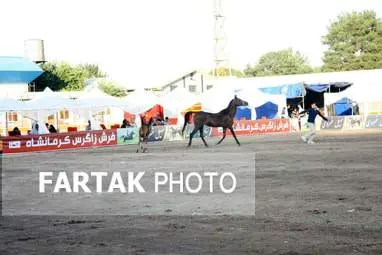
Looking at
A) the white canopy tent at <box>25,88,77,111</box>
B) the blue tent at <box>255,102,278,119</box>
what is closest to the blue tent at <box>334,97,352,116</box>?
the blue tent at <box>255,102,278,119</box>

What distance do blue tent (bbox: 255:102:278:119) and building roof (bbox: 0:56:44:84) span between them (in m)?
28.3

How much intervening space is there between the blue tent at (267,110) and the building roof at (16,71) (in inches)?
1116

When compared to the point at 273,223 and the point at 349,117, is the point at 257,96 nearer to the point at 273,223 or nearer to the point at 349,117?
the point at 349,117

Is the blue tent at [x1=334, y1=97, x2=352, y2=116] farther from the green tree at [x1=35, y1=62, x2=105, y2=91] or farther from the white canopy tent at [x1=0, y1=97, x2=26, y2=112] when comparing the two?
the green tree at [x1=35, y1=62, x2=105, y2=91]

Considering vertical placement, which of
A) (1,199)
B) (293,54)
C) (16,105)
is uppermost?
(293,54)

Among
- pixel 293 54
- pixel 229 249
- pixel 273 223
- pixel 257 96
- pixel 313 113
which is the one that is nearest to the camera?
pixel 229 249

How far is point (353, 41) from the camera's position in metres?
108

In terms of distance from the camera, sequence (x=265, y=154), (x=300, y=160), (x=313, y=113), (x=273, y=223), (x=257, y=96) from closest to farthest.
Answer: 1. (x=273, y=223)
2. (x=300, y=160)
3. (x=265, y=154)
4. (x=313, y=113)
5. (x=257, y=96)

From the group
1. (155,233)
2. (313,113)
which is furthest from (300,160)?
(155,233)

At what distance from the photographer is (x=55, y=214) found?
1239 centimetres

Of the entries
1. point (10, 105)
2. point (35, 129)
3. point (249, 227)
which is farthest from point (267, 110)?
point (249, 227)

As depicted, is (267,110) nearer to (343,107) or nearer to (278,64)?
(343,107)

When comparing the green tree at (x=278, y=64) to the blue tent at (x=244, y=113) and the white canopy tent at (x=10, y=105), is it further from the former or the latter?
the white canopy tent at (x=10, y=105)

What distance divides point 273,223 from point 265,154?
53.9 ft
